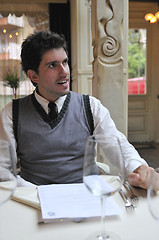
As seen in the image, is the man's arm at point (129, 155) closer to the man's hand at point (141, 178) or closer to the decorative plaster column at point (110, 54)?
the man's hand at point (141, 178)

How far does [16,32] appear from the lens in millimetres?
5262

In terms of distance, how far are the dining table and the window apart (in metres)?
5.80

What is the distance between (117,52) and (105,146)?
177cm

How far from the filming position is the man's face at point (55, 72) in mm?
1515

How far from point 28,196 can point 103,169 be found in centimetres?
35

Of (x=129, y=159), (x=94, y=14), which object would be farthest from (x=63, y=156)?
(x=94, y=14)

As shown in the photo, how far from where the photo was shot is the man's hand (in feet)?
3.14

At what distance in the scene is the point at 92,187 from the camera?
26.9 inches

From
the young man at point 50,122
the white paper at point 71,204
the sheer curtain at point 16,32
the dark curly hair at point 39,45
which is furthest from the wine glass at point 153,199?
the sheer curtain at point 16,32

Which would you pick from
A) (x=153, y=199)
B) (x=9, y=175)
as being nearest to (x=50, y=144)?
(x=9, y=175)

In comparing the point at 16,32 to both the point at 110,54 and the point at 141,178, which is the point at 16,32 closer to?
the point at 110,54

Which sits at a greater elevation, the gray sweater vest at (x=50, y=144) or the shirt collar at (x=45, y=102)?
the shirt collar at (x=45, y=102)

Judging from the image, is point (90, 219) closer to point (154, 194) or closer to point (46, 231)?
point (46, 231)

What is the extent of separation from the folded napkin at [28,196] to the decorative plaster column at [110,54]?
1.50m
